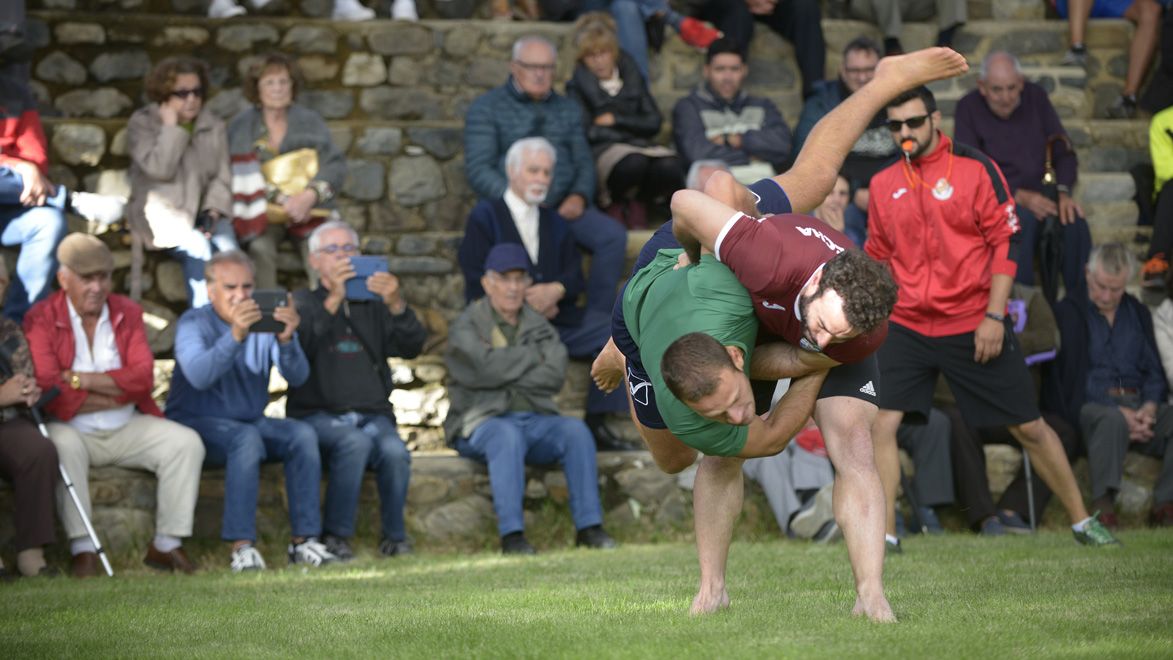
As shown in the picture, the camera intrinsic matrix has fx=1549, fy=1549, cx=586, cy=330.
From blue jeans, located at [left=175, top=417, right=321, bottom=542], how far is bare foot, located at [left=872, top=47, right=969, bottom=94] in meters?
3.76

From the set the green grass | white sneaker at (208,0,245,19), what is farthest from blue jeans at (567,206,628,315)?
white sneaker at (208,0,245,19)

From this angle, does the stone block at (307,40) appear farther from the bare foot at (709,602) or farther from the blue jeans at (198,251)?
the bare foot at (709,602)

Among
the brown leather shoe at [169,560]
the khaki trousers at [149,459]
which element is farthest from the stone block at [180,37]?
the brown leather shoe at [169,560]

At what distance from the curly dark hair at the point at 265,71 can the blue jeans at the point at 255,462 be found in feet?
8.42

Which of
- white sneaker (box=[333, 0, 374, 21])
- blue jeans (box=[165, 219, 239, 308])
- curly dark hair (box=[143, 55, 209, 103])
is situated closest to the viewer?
blue jeans (box=[165, 219, 239, 308])

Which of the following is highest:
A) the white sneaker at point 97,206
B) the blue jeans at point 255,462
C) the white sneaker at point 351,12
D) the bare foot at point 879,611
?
the white sneaker at point 351,12

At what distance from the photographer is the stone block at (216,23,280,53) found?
36.0 feet

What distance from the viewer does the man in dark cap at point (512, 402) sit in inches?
334

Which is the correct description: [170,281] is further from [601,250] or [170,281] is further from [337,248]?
[601,250]

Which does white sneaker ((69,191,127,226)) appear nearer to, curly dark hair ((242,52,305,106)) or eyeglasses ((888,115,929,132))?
Answer: curly dark hair ((242,52,305,106))

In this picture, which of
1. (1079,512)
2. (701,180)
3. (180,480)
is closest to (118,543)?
(180,480)

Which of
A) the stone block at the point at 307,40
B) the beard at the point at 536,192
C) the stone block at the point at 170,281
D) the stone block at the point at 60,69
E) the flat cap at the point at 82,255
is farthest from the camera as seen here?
the stone block at the point at 307,40

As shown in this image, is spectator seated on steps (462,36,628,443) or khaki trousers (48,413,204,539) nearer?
khaki trousers (48,413,204,539)

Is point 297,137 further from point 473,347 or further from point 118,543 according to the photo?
point 118,543
